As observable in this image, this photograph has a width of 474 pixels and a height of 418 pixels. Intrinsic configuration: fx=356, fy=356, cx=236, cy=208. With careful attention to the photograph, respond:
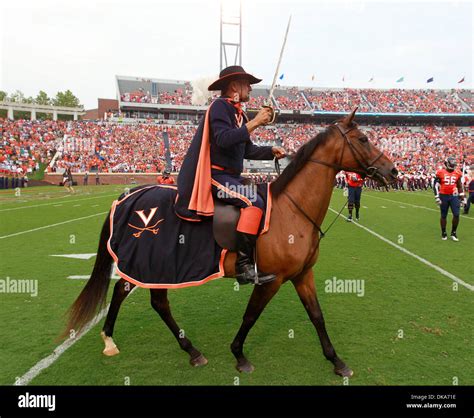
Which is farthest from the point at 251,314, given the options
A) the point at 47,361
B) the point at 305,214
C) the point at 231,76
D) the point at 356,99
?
the point at 356,99

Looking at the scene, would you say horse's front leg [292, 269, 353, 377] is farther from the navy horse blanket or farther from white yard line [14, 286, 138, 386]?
white yard line [14, 286, 138, 386]

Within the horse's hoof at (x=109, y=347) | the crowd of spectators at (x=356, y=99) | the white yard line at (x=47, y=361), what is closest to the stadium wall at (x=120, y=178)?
the crowd of spectators at (x=356, y=99)

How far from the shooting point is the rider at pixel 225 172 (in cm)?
325

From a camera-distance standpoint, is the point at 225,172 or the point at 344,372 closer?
the point at 344,372

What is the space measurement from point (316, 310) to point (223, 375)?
1102mm

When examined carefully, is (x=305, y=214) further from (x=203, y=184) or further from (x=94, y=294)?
(x=94, y=294)

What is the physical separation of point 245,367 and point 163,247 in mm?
1413

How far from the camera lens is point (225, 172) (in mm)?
3506

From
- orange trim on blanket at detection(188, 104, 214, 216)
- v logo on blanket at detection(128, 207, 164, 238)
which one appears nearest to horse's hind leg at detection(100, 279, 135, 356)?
v logo on blanket at detection(128, 207, 164, 238)

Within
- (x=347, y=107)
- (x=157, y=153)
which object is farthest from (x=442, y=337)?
(x=347, y=107)

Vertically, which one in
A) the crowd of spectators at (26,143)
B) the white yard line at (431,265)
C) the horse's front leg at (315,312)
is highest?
the crowd of spectators at (26,143)

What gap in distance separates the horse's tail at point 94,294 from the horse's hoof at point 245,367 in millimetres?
1712

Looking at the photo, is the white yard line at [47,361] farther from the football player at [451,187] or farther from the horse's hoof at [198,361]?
the football player at [451,187]

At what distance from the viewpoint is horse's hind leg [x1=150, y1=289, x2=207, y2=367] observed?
3586 millimetres
